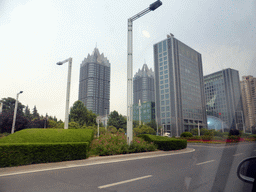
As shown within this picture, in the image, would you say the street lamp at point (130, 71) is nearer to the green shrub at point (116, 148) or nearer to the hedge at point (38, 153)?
the green shrub at point (116, 148)

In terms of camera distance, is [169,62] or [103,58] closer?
[169,62]

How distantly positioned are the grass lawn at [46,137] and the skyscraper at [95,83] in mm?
157873

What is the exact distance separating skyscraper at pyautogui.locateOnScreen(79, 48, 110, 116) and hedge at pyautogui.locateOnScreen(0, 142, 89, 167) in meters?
162

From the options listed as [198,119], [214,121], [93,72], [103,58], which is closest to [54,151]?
[198,119]

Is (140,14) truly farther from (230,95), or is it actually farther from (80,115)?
(80,115)

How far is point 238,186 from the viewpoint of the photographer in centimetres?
477

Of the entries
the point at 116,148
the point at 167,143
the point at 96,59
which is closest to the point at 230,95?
the point at 167,143

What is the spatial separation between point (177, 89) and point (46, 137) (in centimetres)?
9230

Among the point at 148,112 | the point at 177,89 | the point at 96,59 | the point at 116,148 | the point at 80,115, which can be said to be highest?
the point at 96,59

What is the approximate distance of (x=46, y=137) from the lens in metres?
12.4

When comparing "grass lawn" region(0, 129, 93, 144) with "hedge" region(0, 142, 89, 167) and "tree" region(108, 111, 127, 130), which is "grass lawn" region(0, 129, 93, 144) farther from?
"tree" region(108, 111, 127, 130)

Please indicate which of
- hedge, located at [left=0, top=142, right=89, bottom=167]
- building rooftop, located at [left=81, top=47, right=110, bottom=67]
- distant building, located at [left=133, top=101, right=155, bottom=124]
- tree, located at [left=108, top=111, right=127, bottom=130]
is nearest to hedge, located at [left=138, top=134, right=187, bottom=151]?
hedge, located at [left=0, top=142, right=89, bottom=167]

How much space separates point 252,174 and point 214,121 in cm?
12253

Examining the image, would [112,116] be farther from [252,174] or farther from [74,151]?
[252,174]
